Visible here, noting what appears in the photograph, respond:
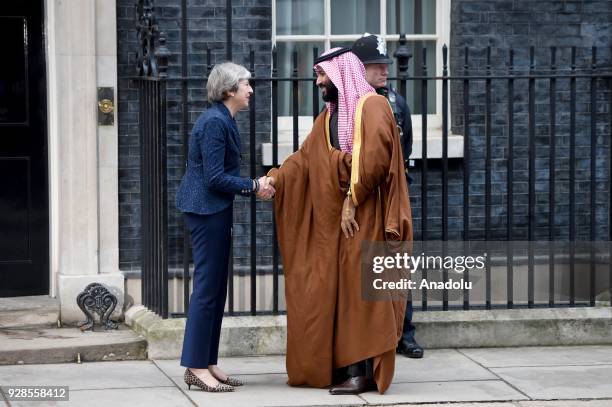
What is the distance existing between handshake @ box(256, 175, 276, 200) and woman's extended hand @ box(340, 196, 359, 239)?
413 millimetres

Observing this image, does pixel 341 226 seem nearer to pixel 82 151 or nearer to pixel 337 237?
pixel 337 237

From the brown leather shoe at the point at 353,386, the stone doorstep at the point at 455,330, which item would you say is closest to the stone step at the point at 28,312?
the stone doorstep at the point at 455,330

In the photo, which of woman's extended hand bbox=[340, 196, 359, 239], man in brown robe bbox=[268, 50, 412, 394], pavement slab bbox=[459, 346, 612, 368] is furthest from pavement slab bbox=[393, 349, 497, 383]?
woman's extended hand bbox=[340, 196, 359, 239]

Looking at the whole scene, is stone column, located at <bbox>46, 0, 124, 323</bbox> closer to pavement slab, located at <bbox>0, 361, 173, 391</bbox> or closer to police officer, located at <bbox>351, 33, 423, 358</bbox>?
pavement slab, located at <bbox>0, 361, 173, 391</bbox>

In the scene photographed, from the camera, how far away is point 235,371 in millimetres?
7816

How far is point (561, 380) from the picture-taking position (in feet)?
25.0

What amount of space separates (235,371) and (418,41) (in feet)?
10.3

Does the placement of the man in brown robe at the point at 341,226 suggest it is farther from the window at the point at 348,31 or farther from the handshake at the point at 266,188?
the window at the point at 348,31

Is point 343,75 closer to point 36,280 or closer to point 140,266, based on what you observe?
point 140,266

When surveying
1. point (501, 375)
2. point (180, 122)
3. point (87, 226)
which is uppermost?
point (180, 122)

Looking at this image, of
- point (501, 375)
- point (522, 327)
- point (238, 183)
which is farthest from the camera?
point (522, 327)

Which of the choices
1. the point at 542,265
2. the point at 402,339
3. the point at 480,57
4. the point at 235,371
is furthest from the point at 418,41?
the point at 235,371

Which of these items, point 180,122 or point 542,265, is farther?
point 542,265

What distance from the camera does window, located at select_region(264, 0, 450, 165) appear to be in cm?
952
